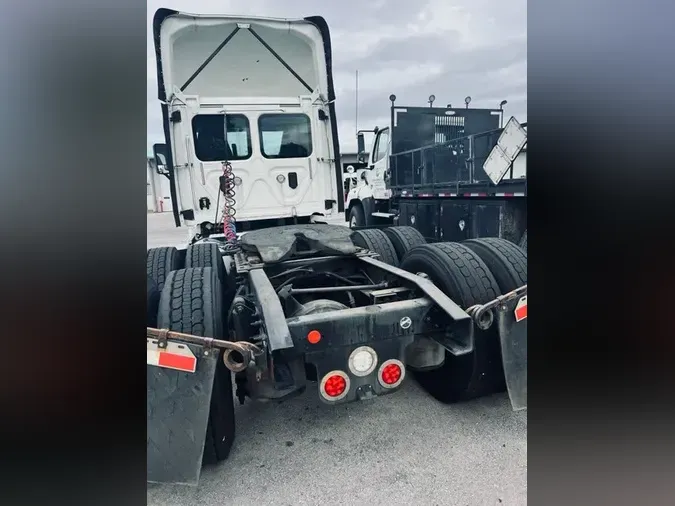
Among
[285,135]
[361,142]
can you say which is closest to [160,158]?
[285,135]

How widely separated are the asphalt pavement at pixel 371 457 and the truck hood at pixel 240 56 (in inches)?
147

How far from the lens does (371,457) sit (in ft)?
7.54

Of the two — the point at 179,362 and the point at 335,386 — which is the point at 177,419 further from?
the point at 335,386

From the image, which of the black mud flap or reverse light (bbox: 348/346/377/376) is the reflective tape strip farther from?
reverse light (bbox: 348/346/377/376)

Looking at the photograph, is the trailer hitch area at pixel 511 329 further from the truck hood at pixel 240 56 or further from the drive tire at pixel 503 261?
the truck hood at pixel 240 56

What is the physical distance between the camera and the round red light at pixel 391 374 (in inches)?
86.0

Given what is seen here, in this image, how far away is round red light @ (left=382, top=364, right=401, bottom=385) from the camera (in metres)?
2.19

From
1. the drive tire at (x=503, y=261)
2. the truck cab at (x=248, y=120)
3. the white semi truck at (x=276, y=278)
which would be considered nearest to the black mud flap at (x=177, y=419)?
the white semi truck at (x=276, y=278)
